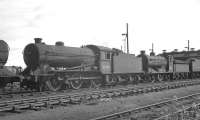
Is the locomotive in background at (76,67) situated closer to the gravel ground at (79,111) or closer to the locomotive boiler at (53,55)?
the locomotive boiler at (53,55)

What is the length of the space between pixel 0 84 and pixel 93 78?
7.28m

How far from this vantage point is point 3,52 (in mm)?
14758

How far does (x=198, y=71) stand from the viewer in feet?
128

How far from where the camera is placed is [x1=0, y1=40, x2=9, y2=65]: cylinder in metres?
14.7

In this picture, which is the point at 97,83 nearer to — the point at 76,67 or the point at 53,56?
the point at 76,67

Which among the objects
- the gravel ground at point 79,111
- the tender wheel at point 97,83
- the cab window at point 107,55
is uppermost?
the cab window at point 107,55

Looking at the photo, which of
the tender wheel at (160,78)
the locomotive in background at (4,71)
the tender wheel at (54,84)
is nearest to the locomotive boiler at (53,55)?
the tender wheel at (54,84)

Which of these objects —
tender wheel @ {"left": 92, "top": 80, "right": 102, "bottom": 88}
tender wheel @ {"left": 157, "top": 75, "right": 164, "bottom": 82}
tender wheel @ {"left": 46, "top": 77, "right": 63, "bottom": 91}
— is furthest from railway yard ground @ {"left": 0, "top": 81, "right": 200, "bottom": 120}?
tender wheel @ {"left": 157, "top": 75, "right": 164, "bottom": 82}

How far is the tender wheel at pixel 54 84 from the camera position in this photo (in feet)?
54.4

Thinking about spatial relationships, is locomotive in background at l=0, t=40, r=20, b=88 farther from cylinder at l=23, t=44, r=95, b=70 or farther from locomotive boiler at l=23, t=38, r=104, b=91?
cylinder at l=23, t=44, r=95, b=70

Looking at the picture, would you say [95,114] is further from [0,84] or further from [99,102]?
[0,84]

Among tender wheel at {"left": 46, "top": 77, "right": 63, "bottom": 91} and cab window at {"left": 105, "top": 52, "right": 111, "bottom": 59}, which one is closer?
tender wheel at {"left": 46, "top": 77, "right": 63, "bottom": 91}

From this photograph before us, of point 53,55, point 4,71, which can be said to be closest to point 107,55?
point 53,55

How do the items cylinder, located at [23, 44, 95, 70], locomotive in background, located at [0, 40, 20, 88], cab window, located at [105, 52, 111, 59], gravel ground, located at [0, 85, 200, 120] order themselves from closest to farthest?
gravel ground, located at [0, 85, 200, 120] < locomotive in background, located at [0, 40, 20, 88] < cylinder, located at [23, 44, 95, 70] < cab window, located at [105, 52, 111, 59]
